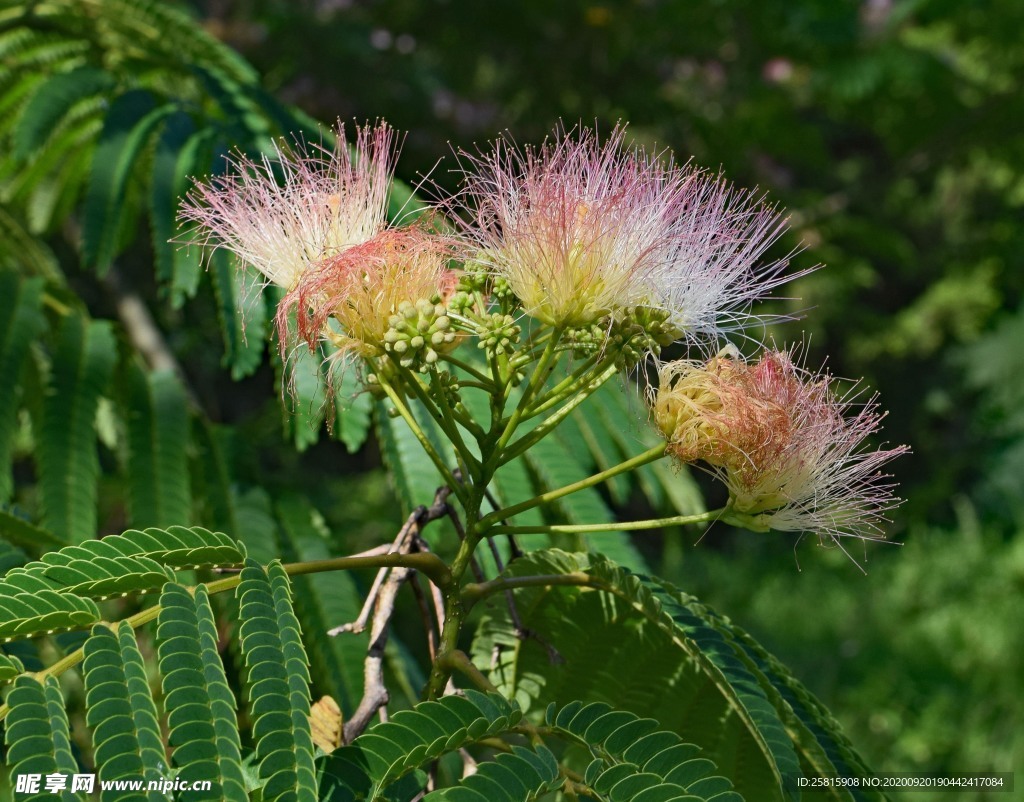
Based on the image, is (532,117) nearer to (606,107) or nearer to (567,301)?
(606,107)

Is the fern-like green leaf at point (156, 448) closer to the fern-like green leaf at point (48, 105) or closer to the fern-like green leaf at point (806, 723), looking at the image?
the fern-like green leaf at point (48, 105)

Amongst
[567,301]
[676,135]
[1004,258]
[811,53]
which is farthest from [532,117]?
[567,301]

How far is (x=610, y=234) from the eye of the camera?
1271mm

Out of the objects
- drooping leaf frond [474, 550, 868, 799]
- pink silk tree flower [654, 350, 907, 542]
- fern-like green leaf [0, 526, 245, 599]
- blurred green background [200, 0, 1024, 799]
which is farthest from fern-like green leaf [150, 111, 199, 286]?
blurred green background [200, 0, 1024, 799]

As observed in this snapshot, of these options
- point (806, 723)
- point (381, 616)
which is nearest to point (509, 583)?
point (381, 616)

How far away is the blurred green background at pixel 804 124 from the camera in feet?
20.8

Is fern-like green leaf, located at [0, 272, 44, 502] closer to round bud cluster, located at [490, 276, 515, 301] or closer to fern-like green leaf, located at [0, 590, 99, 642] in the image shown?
fern-like green leaf, located at [0, 590, 99, 642]

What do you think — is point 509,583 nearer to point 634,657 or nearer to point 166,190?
point 634,657

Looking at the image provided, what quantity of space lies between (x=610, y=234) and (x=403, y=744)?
0.66m

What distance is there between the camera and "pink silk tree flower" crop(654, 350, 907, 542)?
127 centimetres

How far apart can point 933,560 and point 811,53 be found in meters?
4.63

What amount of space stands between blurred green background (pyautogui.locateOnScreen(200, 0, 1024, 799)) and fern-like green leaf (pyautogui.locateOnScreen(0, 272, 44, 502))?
342 cm

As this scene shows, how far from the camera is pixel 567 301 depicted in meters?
1.26

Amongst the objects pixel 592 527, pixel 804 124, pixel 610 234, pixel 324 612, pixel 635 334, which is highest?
pixel 610 234
